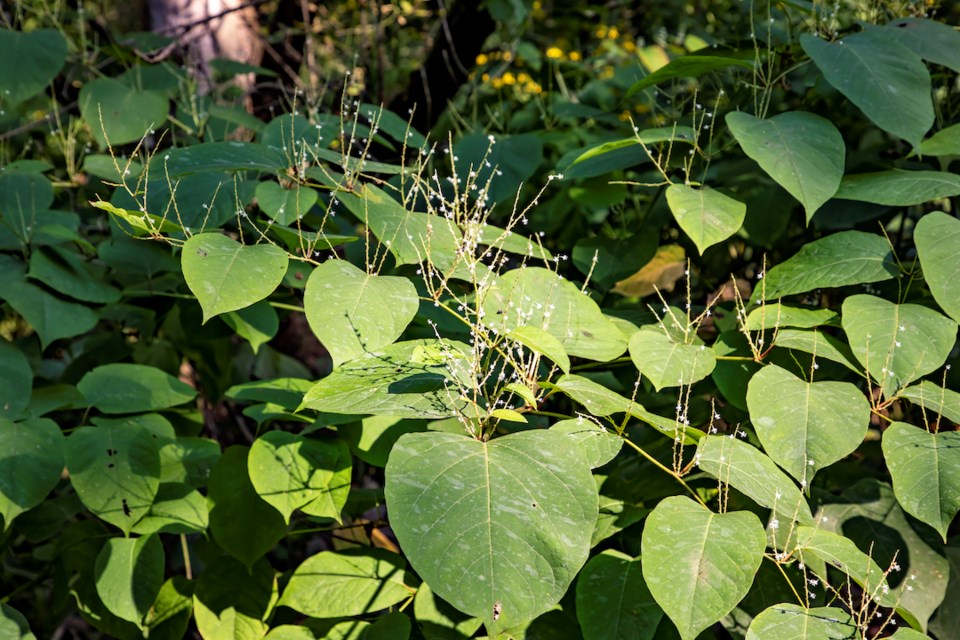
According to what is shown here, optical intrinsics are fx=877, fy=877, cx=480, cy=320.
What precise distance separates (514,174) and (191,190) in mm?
800

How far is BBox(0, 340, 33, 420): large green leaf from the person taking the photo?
1628 mm

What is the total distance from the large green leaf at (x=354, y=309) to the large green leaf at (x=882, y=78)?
3.06 ft

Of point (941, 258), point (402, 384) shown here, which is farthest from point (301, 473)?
point (941, 258)

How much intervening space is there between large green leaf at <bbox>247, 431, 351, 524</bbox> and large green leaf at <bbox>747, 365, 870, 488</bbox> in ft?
2.31

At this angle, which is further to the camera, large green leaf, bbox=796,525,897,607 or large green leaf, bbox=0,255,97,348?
large green leaf, bbox=0,255,97,348

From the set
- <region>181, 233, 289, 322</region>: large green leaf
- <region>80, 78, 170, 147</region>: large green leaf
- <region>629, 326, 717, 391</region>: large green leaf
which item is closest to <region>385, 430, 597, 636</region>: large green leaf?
<region>629, 326, 717, 391</region>: large green leaf

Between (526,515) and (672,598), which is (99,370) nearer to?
(526,515)

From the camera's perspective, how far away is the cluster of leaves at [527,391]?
1.23m

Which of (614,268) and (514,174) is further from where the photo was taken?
(514,174)

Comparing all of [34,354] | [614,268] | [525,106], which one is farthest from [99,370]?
[525,106]

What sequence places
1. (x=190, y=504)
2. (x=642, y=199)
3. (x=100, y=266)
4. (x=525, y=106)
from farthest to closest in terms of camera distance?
(x=525, y=106) → (x=642, y=199) → (x=100, y=266) → (x=190, y=504)

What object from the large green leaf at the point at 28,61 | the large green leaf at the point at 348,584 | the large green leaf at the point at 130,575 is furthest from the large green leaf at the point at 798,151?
the large green leaf at the point at 28,61

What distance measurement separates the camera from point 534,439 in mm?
1257

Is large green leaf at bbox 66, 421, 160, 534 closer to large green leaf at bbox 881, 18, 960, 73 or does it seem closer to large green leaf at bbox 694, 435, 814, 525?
large green leaf at bbox 694, 435, 814, 525
